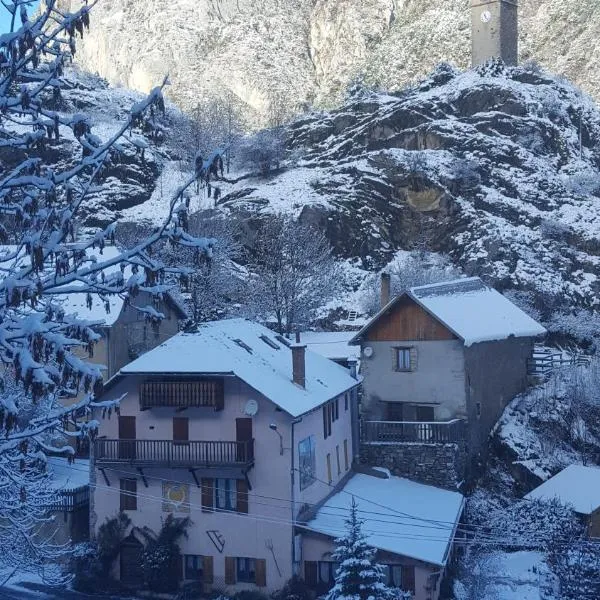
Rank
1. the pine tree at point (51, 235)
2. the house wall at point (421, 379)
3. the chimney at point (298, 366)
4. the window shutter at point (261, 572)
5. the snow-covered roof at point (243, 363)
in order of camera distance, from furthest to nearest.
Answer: the house wall at point (421, 379) → the chimney at point (298, 366) → the snow-covered roof at point (243, 363) → the window shutter at point (261, 572) → the pine tree at point (51, 235)

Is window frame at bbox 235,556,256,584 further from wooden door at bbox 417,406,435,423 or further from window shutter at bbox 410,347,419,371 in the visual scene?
window shutter at bbox 410,347,419,371

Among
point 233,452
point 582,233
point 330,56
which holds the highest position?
point 330,56

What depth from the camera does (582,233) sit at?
59938 millimetres

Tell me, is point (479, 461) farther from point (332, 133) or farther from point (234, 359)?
point (332, 133)

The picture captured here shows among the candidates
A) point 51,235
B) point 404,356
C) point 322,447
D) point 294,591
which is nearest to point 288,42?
point 404,356

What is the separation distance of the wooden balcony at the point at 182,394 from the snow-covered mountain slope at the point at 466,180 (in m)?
35.2

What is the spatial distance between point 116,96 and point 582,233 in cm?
5597

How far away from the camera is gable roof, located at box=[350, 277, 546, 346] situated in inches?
1319

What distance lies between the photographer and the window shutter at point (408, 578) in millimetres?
23641

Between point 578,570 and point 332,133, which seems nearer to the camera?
point 578,570

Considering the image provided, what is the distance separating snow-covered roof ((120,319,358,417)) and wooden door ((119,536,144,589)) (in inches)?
225

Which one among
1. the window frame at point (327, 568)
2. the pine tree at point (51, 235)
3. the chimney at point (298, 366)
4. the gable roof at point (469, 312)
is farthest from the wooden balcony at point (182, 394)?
the pine tree at point (51, 235)

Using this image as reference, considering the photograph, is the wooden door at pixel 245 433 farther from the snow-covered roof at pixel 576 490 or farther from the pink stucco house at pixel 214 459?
the snow-covered roof at pixel 576 490

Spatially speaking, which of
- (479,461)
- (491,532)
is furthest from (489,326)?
(491,532)
